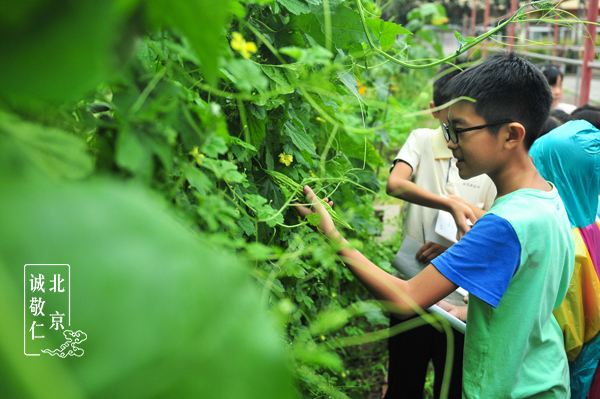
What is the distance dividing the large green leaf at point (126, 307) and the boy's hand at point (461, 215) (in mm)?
1685

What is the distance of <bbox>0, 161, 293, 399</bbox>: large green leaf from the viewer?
16 centimetres

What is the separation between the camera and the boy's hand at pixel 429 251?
1879mm

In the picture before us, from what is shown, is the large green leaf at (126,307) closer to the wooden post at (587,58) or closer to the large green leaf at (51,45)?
the large green leaf at (51,45)

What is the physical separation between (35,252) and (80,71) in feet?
0.24

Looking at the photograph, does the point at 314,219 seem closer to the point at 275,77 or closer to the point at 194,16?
the point at 275,77

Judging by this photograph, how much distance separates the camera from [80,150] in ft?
0.84

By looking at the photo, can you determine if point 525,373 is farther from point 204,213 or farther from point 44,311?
point 44,311

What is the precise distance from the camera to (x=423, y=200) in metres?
1.91

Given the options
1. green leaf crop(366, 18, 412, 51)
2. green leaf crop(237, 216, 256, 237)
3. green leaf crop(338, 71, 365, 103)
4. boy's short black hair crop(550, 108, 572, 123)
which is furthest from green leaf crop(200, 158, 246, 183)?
boy's short black hair crop(550, 108, 572, 123)

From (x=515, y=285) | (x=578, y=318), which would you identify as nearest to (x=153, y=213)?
(x=515, y=285)

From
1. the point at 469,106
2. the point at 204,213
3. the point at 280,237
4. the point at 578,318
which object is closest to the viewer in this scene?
the point at 204,213

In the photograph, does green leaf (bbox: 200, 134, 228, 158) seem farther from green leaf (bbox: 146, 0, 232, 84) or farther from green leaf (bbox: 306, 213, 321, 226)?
green leaf (bbox: 306, 213, 321, 226)

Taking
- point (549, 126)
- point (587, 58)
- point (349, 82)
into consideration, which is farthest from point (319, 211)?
point (587, 58)

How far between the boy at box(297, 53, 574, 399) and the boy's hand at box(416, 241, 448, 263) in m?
0.56
